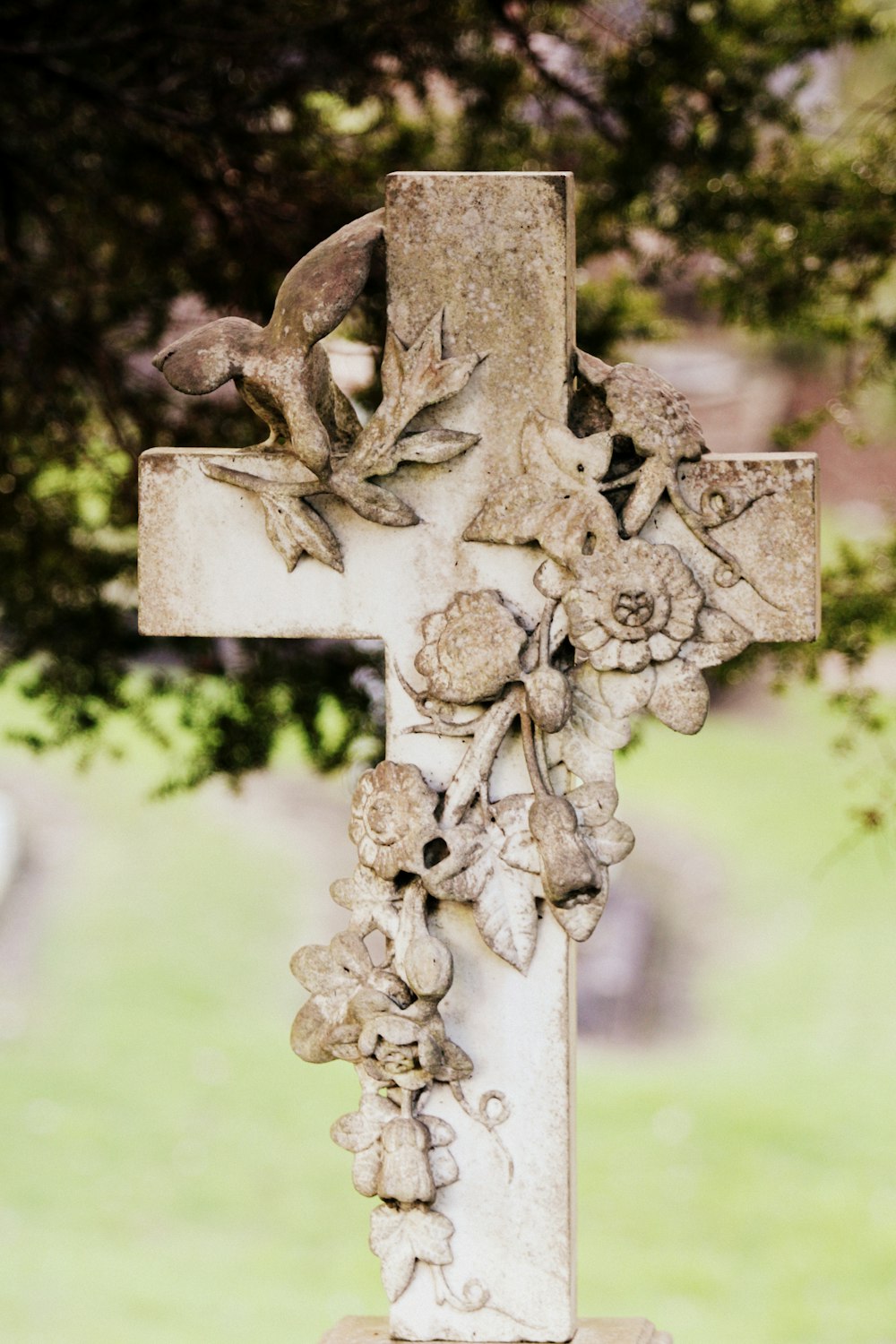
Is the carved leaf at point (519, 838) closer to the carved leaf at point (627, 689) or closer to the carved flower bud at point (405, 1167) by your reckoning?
the carved leaf at point (627, 689)

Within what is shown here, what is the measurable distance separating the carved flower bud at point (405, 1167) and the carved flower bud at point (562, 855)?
31cm

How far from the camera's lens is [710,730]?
9.45 meters

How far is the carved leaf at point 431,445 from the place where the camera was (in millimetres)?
2158

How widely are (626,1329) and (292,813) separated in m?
6.22

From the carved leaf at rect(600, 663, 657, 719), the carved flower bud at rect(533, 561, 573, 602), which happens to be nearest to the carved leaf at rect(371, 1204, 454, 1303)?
the carved leaf at rect(600, 663, 657, 719)

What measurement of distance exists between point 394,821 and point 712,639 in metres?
0.42

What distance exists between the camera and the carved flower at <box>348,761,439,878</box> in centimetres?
213

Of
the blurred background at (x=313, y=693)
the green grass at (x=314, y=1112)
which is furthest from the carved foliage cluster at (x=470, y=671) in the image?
the green grass at (x=314, y=1112)

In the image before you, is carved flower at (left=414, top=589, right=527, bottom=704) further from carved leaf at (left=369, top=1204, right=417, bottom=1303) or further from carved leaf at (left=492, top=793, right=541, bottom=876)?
carved leaf at (left=369, top=1204, right=417, bottom=1303)

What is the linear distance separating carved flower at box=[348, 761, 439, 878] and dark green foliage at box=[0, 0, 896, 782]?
1.66 meters

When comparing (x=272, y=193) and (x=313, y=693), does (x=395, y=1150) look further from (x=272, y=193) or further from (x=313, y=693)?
(x=272, y=193)

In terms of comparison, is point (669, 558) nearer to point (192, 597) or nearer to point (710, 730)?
point (192, 597)

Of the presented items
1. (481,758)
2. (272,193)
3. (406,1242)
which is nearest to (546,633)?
(481,758)

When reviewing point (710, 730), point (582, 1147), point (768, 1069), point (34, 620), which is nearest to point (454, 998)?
point (34, 620)
